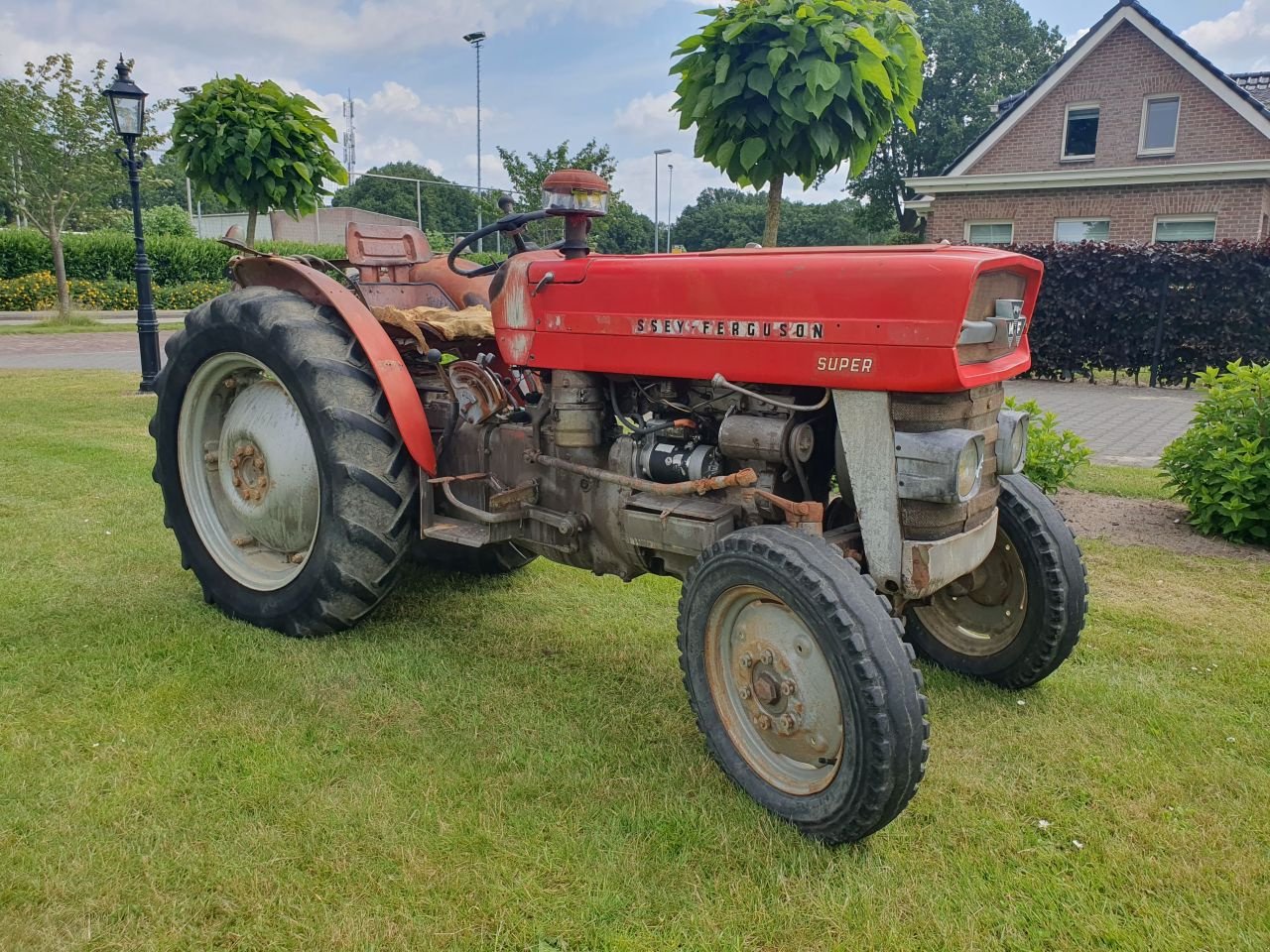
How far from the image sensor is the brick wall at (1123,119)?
19.2m

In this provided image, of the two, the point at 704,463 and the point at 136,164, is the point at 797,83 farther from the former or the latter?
the point at 136,164

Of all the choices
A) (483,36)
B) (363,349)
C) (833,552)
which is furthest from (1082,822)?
(483,36)

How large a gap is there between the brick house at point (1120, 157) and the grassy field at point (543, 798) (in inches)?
683

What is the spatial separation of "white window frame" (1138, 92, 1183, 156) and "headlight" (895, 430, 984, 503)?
21.1m

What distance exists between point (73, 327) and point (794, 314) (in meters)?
23.0

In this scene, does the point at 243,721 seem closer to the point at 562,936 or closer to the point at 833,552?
the point at 562,936

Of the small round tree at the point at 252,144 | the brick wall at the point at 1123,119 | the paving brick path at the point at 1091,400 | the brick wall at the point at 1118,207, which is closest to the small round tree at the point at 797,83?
the paving brick path at the point at 1091,400

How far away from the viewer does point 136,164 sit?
10.8 meters

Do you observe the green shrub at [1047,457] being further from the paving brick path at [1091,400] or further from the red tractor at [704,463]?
the red tractor at [704,463]

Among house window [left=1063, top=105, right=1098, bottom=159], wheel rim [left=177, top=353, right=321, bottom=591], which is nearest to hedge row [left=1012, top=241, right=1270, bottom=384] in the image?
house window [left=1063, top=105, right=1098, bottom=159]

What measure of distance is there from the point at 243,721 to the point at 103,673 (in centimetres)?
74

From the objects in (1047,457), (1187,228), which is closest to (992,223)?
(1187,228)

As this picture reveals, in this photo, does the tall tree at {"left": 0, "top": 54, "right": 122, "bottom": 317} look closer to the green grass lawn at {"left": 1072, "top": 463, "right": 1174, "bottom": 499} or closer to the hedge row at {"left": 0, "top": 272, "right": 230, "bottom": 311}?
the hedge row at {"left": 0, "top": 272, "right": 230, "bottom": 311}

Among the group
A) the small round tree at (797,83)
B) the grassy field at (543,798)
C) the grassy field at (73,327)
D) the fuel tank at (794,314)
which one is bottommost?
the grassy field at (543,798)
